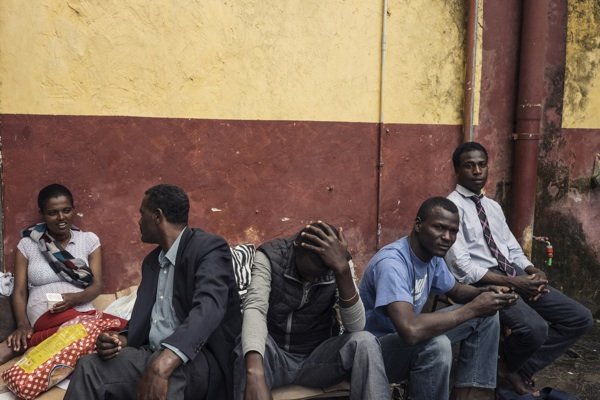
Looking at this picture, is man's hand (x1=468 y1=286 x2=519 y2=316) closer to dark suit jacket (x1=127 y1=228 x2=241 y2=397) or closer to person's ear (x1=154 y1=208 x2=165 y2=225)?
dark suit jacket (x1=127 y1=228 x2=241 y2=397)

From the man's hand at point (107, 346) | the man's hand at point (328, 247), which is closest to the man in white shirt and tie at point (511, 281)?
the man's hand at point (328, 247)

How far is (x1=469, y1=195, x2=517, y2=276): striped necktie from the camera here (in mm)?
4160

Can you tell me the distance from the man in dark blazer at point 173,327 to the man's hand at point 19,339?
80 cm

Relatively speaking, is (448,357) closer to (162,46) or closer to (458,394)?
A: (458,394)

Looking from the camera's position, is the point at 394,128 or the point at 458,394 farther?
the point at 394,128

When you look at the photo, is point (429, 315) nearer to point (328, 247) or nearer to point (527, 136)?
point (328, 247)

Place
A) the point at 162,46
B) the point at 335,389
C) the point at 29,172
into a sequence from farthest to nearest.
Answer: the point at 162,46 → the point at 29,172 → the point at 335,389

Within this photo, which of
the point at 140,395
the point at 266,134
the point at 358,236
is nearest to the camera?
the point at 140,395

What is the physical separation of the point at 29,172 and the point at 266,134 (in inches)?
65.7

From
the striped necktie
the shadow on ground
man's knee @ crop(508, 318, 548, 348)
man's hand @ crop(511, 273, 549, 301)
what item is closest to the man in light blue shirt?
man's knee @ crop(508, 318, 548, 348)

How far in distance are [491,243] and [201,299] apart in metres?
2.30

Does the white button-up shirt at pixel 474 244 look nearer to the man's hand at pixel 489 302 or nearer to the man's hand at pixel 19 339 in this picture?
the man's hand at pixel 489 302

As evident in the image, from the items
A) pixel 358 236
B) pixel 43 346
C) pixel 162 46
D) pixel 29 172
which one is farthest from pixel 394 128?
pixel 43 346

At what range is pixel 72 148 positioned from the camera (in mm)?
3887
